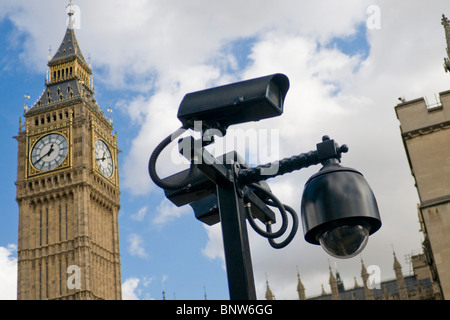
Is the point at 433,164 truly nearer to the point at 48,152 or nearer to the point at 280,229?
the point at 280,229

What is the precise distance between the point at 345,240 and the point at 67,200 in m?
50.7

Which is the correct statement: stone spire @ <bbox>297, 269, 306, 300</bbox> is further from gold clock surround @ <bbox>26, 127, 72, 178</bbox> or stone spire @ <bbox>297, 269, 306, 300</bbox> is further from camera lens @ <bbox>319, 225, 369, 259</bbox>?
camera lens @ <bbox>319, 225, 369, 259</bbox>

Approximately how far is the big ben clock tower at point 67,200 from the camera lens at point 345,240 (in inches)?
1841

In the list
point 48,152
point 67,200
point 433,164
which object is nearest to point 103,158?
point 48,152

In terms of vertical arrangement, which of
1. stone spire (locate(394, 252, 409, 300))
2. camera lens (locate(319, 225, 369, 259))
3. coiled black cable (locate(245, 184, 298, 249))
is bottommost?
camera lens (locate(319, 225, 369, 259))

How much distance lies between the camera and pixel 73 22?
62.9 metres

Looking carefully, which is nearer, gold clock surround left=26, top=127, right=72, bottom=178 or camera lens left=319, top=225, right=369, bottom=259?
camera lens left=319, top=225, right=369, bottom=259

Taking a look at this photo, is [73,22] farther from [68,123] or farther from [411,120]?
[411,120]

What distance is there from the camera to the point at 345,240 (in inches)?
127

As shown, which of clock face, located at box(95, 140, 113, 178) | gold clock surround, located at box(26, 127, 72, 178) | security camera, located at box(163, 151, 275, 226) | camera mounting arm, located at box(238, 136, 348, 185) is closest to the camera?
camera mounting arm, located at box(238, 136, 348, 185)

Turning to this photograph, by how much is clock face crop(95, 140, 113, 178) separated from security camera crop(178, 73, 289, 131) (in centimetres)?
5138

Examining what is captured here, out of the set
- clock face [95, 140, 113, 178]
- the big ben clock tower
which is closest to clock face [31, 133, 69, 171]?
the big ben clock tower

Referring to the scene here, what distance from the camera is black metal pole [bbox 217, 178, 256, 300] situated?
316cm

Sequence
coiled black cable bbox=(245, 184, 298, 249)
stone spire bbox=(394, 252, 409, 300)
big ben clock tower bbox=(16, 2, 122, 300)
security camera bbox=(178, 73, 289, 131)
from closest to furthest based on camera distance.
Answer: security camera bbox=(178, 73, 289, 131), coiled black cable bbox=(245, 184, 298, 249), big ben clock tower bbox=(16, 2, 122, 300), stone spire bbox=(394, 252, 409, 300)
